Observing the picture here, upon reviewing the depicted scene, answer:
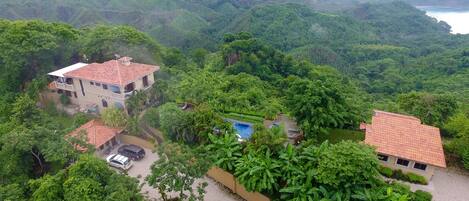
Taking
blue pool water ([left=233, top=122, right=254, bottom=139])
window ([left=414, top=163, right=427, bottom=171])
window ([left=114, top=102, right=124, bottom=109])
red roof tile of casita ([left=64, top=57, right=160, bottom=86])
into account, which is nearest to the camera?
window ([left=414, top=163, right=427, bottom=171])

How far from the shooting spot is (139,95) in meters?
27.6

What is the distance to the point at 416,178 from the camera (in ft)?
63.2

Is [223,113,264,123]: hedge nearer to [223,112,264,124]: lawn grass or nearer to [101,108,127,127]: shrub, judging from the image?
[223,112,264,124]: lawn grass

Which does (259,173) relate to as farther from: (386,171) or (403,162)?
(403,162)

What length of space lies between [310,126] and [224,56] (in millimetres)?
21167

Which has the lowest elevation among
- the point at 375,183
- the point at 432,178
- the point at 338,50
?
the point at 338,50

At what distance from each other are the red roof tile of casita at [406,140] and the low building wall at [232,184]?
24.2 ft

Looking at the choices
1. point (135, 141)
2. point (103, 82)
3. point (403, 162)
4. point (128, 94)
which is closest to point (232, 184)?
point (135, 141)

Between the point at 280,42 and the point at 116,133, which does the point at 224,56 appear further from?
the point at 280,42

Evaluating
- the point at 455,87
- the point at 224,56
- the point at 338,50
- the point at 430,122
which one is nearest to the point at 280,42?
the point at 338,50

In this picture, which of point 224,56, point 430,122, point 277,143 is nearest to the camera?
point 277,143

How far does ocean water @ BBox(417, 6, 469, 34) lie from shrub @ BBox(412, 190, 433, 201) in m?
130

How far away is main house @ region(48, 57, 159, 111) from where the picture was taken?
2786 cm

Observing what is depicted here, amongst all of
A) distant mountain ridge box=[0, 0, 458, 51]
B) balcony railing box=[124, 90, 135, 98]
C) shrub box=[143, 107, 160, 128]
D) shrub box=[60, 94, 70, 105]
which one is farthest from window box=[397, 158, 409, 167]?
distant mountain ridge box=[0, 0, 458, 51]
